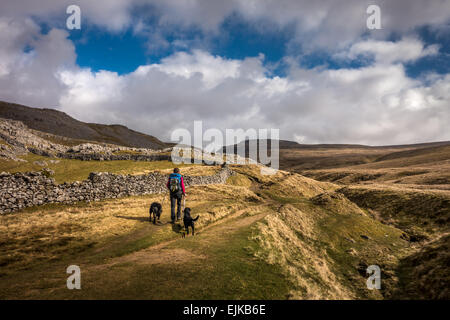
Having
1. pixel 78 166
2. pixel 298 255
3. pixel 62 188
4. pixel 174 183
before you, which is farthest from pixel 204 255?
pixel 78 166

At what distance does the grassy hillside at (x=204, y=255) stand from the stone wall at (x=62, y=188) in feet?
4.34

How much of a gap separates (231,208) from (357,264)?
1419cm

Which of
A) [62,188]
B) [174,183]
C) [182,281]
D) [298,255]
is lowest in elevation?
[298,255]

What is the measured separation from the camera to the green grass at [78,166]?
134 feet

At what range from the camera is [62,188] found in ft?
83.4

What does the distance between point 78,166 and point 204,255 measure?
5223cm

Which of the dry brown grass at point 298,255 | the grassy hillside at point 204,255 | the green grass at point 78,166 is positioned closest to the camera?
the grassy hillside at point 204,255

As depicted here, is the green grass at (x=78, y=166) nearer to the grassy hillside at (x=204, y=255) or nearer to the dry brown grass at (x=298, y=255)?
the grassy hillside at (x=204, y=255)

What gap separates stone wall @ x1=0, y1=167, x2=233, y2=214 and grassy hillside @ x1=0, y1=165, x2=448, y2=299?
1.32 meters

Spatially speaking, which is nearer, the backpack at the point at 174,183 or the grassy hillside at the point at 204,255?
the grassy hillside at the point at 204,255

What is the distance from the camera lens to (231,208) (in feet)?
86.9

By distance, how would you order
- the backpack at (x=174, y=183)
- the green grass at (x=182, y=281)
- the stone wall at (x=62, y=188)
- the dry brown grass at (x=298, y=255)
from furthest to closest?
the stone wall at (x=62, y=188) < the backpack at (x=174, y=183) < the dry brown grass at (x=298, y=255) < the green grass at (x=182, y=281)

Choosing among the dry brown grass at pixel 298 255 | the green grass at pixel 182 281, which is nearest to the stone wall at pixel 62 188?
the green grass at pixel 182 281

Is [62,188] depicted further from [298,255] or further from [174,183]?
[298,255]
